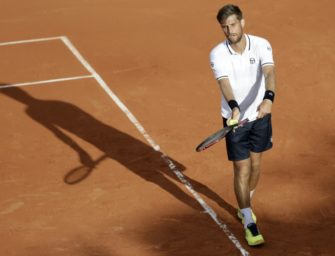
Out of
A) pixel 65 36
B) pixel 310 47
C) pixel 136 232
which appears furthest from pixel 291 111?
pixel 65 36

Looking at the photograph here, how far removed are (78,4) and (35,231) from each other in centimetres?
1011

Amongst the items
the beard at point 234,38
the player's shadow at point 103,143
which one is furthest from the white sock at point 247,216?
the beard at point 234,38

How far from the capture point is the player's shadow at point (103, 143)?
458 inches

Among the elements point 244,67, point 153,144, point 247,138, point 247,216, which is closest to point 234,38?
point 244,67

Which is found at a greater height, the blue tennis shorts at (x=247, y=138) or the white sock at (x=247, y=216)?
the blue tennis shorts at (x=247, y=138)

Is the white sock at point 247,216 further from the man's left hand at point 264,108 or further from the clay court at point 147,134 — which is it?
the man's left hand at point 264,108

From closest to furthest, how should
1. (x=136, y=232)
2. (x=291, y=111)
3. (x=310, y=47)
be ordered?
(x=136, y=232)
(x=291, y=111)
(x=310, y=47)

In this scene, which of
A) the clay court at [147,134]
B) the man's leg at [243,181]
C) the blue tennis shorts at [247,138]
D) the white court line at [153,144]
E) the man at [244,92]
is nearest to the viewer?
the man at [244,92]

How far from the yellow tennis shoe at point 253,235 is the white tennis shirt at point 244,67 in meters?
1.36

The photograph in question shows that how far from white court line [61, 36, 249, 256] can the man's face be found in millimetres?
2365

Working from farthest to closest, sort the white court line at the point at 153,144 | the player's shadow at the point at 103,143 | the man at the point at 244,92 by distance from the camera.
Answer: the player's shadow at the point at 103,143
the white court line at the point at 153,144
the man at the point at 244,92

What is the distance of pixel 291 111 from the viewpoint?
45.1 feet

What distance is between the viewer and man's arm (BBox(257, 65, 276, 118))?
30.6ft

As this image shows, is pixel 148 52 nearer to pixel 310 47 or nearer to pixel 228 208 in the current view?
pixel 310 47
